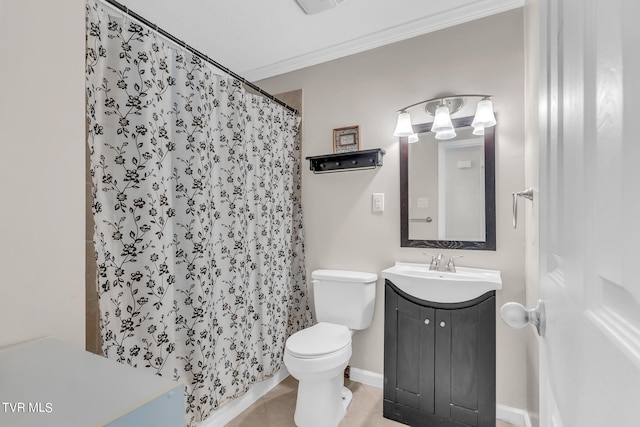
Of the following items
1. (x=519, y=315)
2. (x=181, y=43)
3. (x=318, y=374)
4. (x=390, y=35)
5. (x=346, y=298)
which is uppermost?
(x=390, y=35)

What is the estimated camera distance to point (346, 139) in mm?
2334

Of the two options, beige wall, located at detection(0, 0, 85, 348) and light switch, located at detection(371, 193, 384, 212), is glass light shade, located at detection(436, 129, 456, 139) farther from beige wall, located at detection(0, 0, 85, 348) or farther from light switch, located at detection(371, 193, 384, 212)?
beige wall, located at detection(0, 0, 85, 348)

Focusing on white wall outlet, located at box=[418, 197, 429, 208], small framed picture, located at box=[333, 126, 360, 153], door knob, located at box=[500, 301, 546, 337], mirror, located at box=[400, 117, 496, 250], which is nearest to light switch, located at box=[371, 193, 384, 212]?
mirror, located at box=[400, 117, 496, 250]

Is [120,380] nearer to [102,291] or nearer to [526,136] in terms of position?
[102,291]

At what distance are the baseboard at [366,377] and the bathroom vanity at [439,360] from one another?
33cm

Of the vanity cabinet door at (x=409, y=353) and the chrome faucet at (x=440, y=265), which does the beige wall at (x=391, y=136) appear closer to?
the chrome faucet at (x=440, y=265)

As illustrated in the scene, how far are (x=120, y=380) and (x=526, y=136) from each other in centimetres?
205

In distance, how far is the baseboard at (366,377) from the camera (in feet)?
7.12

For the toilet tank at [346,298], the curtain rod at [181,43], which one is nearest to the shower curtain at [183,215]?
the curtain rod at [181,43]

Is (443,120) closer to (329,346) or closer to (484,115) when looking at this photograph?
(484,115)

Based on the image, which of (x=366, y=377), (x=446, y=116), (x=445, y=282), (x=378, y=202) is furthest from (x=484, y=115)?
(x=366, y=377)

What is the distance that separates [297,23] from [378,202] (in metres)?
1.33

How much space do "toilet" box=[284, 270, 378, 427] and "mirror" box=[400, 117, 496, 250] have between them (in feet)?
1.61

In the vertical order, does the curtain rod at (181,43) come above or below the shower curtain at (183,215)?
above
